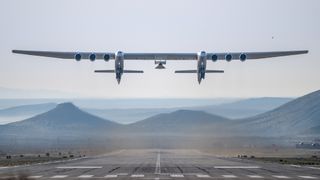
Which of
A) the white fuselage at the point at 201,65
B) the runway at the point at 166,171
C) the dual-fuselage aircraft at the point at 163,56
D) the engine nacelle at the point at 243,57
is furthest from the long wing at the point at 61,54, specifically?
the engine nacelle at the point at 243,57

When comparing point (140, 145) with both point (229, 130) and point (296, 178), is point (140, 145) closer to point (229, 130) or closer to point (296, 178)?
point (229, 130)

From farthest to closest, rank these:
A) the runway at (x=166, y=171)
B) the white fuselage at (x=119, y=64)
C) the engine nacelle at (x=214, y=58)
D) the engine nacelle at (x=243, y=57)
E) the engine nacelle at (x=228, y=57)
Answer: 1. the engine nacelle at (x=228, y=57)
2. the engine nacelle at (x=243, y=57)
3. the engine nacelle at (x=214, y=58)
4. the white fuselage at (x=119, y=64)
5. the runway at (x=166, y=171)

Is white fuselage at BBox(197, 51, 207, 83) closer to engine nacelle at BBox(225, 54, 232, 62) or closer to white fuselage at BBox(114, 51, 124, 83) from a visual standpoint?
engine nacelle at BBox(225, 54, 232, 62)

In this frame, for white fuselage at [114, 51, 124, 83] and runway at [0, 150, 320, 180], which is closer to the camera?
runway at [0, 150, 320, 180]

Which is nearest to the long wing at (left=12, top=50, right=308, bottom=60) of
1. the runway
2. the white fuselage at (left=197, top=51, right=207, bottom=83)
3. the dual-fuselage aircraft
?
the dual-fuselage aircraft

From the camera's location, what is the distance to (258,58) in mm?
72062

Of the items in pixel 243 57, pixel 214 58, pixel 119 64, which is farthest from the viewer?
pixel 243 57

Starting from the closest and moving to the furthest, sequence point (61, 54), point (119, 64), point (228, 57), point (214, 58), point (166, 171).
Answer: point (166, 171) < point (119, 64) < point (214, 58) < point (228, 57) < point (61, 54)

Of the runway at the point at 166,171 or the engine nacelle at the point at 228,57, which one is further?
the engine nacelle at the point at 228,57

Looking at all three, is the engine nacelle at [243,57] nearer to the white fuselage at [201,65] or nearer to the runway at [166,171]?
the white fuselage at [201,65]

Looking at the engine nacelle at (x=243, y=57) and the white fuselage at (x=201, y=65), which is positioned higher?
the engine nacelle at (x=243, y=57)

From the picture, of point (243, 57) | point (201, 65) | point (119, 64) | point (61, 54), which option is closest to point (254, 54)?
point (243, 57)

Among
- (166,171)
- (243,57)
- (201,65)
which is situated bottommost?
(166,171)

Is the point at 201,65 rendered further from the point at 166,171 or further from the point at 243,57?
the point at 166,171
